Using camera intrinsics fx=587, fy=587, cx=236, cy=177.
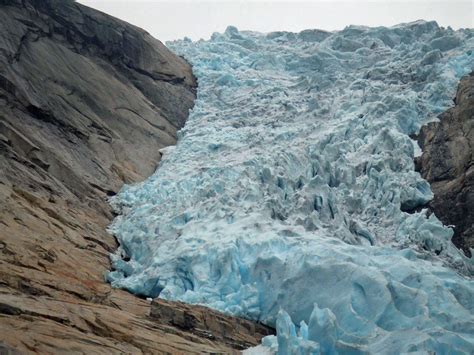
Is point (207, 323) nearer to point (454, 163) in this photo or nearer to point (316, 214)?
point (316, 214)

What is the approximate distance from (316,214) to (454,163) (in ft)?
13.0

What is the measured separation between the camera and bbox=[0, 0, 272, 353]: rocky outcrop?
7.89m

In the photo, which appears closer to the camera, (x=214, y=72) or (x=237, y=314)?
(x=237, y=314)

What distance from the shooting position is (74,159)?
1483cm

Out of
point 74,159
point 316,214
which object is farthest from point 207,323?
point 74,159

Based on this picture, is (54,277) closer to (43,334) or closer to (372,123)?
(43,334)

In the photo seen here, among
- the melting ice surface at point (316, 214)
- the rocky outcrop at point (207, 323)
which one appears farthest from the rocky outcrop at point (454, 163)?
the rocky outcrop at point (207, 323)

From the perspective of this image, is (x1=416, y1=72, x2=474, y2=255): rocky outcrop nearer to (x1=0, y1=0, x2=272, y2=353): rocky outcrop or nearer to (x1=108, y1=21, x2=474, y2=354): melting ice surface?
(x1=108, y1=21, x2=474, y2=354): melting ice surface

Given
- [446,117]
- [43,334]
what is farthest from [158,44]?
[43,334]

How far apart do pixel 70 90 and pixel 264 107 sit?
6.69m

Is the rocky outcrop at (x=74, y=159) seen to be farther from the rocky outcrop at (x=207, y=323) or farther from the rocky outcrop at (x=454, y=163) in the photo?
the rocky outcrop at (x=454, y=163)

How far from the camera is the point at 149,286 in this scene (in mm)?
11000

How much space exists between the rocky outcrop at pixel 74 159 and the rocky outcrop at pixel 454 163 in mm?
5695

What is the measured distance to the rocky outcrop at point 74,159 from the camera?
7.89 meters
